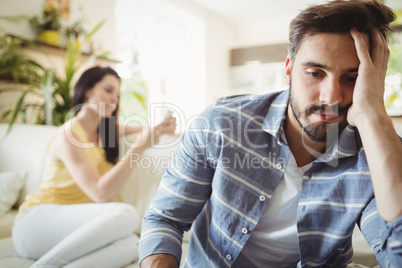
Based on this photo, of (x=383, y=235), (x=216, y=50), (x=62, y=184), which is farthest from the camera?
(x=216, y=50)

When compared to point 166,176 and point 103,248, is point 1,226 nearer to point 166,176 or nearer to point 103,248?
point 103,248

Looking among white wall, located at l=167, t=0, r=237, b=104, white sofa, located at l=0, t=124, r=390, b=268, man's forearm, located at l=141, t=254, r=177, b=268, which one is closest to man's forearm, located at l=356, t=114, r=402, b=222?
white sofa, located at l=0, t=124, r=390, b=268

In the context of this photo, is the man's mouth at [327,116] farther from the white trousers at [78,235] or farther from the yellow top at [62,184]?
the yellow top at [62,184]

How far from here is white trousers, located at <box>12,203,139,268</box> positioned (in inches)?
46.0

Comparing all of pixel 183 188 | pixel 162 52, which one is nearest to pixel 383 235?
pixel 183 188

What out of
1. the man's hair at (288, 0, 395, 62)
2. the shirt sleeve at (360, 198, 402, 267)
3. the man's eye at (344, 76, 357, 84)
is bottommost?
the shirt sleeve at (360, 198, 402, 267)

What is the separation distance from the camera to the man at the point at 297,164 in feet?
2.81

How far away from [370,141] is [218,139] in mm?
396

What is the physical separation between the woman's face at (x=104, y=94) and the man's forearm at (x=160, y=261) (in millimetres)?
1170

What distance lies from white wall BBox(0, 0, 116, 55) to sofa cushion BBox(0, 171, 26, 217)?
166 cm

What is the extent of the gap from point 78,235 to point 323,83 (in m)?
0.98

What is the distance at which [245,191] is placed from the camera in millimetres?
943

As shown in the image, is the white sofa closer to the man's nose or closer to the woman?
the woman

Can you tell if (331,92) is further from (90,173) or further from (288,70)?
(90,173)
